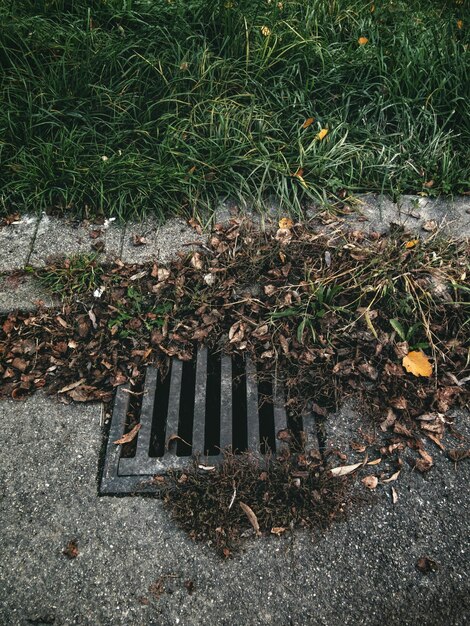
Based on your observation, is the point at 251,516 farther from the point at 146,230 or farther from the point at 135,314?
the point at 146,230

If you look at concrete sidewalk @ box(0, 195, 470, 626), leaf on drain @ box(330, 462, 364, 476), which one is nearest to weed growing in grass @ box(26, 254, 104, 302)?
concrete sidewalk @ box(0, 195, 470, 626)

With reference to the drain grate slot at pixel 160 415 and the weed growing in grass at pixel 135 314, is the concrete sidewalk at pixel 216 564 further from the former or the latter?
the weed growing in grass at pixel 135 314

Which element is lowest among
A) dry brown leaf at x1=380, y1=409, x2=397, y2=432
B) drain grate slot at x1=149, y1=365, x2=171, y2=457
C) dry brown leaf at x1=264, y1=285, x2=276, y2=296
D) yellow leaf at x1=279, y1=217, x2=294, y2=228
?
drain grate slot at x1=149, y1=365, x2=171, y2=457

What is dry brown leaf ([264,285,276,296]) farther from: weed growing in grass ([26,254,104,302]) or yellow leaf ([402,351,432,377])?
weed growing in grass ([26,254,104,302])

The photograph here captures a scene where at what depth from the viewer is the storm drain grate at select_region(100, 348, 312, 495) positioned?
194 cm

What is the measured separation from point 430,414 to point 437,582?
0.63 metres

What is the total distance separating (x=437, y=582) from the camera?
1.67 meters

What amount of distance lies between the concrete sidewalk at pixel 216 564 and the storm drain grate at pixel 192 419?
0.43 ft

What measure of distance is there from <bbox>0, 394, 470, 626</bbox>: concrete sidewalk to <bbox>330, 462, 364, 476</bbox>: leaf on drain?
13 centimetres

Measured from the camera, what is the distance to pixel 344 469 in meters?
1.91

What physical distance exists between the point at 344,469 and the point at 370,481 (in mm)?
104

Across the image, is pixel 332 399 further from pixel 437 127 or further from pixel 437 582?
pixel 437 127

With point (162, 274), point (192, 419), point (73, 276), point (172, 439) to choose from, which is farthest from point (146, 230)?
point (172, 439)

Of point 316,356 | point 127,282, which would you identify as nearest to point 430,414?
point 316,356
